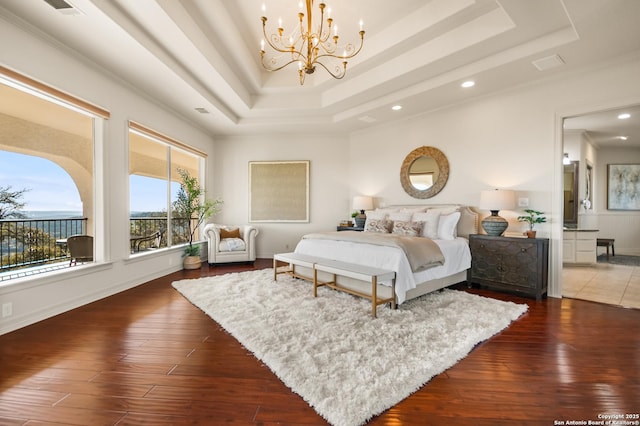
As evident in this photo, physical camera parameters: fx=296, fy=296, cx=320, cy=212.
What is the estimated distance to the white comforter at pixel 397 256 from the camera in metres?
3.23

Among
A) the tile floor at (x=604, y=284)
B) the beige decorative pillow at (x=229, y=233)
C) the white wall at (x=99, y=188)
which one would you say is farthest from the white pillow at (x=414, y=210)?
the white wall at (x=99, y=188)

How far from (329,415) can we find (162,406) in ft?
3.11

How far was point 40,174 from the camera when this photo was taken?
3.30 metres

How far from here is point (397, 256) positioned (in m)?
3.26

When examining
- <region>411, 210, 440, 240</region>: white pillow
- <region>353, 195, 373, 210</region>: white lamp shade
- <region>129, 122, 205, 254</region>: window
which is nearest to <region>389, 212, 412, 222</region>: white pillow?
<region>411, 210, 440, 240</region>: white pillow

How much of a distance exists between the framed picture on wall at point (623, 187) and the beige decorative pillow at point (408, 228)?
6.50 m

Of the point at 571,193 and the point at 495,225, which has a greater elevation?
the point at 571,193

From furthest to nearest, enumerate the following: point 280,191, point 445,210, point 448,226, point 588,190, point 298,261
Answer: point 588,190, point 280,191, point 445,210, point 448,226, point 298,261

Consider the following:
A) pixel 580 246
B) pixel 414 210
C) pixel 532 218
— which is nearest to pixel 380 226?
pixel 414 210

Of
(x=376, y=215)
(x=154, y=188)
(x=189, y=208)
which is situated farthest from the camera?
(x=189, y=208)

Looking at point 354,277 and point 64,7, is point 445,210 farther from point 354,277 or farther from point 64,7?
point 64,7

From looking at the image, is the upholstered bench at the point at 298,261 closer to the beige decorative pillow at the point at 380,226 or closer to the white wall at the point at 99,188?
the beige decorative pillow at the point at 380,226

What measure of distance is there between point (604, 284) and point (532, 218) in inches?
70.7

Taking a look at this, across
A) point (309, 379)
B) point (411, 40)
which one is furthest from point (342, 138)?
point (309, 379)
